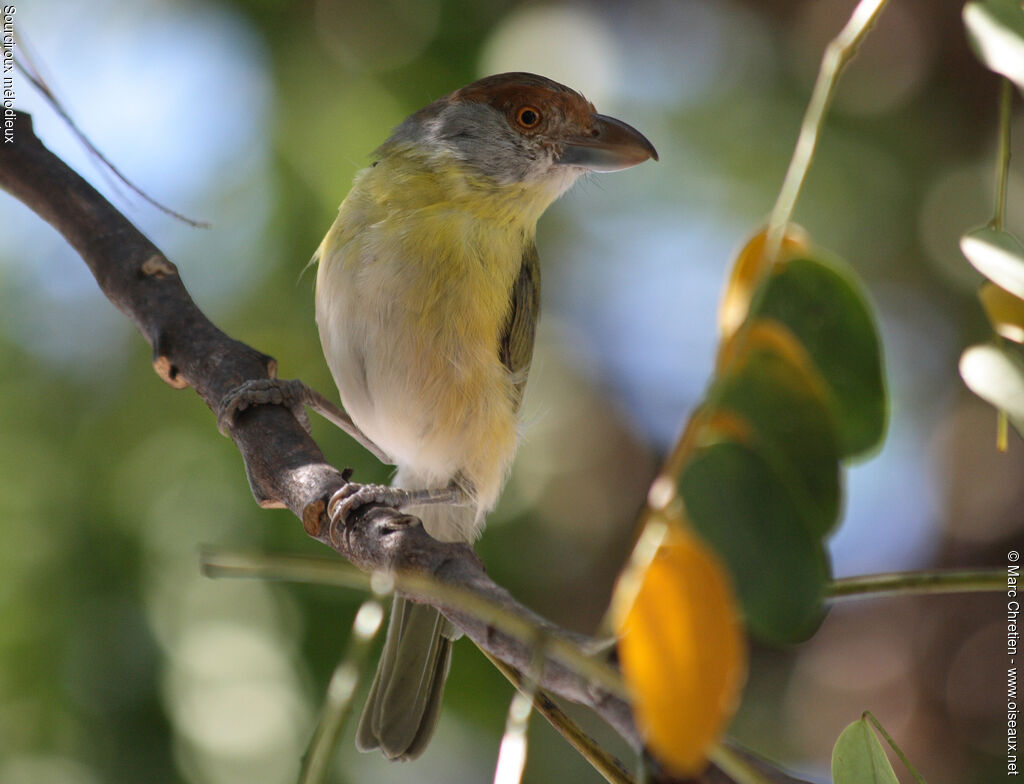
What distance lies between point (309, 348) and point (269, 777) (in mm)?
1756

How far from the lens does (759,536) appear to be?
76 centimetres

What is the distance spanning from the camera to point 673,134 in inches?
187

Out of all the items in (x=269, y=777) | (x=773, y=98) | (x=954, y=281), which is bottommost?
(x=269, y=777)

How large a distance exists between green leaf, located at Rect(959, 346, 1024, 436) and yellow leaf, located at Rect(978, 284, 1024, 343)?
0.07 feet

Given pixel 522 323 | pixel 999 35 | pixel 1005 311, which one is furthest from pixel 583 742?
pixel 522 323

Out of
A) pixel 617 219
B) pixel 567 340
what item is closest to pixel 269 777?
pixel 567 340

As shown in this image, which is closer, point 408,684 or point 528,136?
point 408,684

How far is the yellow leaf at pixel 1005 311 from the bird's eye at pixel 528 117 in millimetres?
2533

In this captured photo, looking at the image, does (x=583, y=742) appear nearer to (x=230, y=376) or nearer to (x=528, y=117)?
(x=230, y=376)

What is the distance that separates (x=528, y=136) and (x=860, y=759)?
2752mm

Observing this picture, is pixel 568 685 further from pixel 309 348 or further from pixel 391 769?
pixel 309 348

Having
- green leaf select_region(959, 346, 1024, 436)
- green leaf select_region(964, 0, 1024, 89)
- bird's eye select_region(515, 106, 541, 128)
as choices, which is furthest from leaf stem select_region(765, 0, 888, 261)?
bird's eye select_region(515, 106, 541, 128)

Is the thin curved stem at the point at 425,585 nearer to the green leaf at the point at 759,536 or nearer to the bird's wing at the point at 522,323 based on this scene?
the green leaf at the point at 759,536

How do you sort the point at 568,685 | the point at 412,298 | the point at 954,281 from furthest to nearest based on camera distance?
the point at 954,281 < the point at 412,298 < the point at 568,685
